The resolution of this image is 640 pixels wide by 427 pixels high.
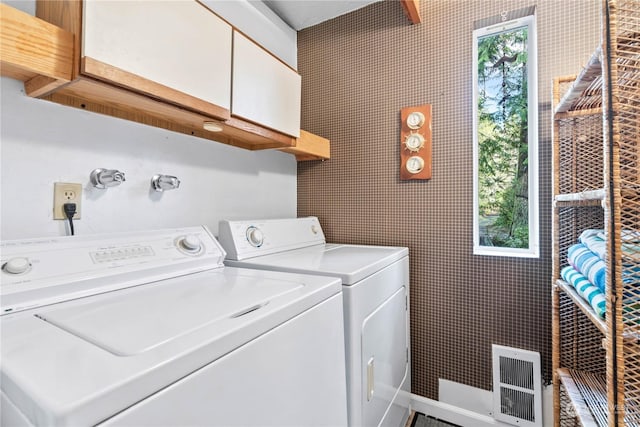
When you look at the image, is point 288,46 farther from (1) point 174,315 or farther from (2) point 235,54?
(1) point 174,315

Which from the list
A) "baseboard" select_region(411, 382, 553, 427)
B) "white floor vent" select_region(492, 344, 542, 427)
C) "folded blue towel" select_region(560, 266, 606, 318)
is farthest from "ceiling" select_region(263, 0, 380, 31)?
"baseboard" select_region(411, 382, 553, 427)

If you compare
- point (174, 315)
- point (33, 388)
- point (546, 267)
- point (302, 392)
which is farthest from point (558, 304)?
point (33, 388)

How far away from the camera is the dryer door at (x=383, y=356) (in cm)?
120

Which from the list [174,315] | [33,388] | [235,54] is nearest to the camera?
[33,388]

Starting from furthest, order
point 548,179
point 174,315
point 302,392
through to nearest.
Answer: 1. point 548,179
2. point 302,392
3. point 174,315

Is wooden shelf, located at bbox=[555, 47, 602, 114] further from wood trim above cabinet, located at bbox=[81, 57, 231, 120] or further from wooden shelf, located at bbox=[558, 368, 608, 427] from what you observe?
wood trim above cabinet, located at bbox=[81, 57, 231, 120]

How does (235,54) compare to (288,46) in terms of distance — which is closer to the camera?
(235,54)

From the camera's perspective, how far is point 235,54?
1.38m

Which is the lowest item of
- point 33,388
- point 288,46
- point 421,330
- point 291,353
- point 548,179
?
point 421,330

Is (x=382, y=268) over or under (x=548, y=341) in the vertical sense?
over

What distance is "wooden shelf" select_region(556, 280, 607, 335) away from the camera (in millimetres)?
962

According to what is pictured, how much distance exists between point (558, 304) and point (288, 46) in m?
2.27

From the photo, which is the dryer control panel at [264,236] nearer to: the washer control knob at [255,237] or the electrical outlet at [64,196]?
the washer control knob at [255,237]

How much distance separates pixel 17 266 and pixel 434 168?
1.87 m
